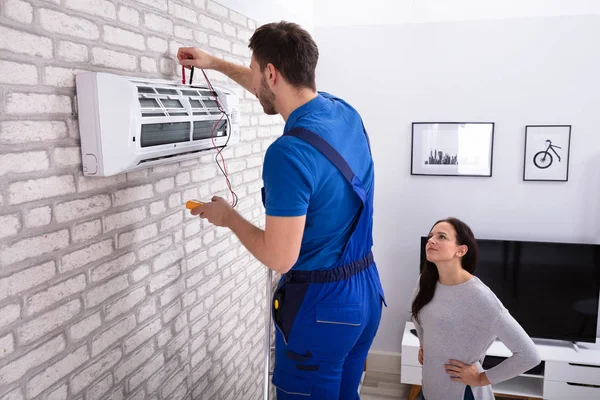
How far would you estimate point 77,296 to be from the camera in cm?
137

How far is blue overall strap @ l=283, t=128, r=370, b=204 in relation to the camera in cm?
148

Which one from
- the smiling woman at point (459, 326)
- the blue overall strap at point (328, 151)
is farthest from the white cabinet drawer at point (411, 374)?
the blue overall strap at point (328, 151)

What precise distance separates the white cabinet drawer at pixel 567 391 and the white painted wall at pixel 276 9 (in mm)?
2796

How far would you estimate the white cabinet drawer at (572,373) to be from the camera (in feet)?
10.4

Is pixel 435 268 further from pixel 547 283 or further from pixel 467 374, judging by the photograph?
pixel 547 283

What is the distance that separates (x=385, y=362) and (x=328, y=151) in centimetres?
278

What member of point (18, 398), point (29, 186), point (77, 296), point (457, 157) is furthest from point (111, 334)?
point (457, 157)

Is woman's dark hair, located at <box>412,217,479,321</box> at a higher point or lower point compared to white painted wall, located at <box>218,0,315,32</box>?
lower

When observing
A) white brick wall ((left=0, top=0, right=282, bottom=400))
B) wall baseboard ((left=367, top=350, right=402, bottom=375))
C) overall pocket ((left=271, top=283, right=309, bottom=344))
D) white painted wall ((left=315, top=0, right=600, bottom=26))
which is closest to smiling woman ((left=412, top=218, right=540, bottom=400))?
overall pocket ((left=271, top=283, right=309, bottom=344))

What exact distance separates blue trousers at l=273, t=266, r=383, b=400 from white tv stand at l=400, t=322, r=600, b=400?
5.95 feet

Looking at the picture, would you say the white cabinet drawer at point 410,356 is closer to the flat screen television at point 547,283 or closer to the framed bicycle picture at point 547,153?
the flat screen television at point 547,283

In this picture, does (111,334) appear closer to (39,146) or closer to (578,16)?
(39,146)

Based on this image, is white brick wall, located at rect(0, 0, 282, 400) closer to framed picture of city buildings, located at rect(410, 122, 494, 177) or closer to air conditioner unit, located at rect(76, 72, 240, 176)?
air conditioner unit, located at rect(76, 72, 240, 176)

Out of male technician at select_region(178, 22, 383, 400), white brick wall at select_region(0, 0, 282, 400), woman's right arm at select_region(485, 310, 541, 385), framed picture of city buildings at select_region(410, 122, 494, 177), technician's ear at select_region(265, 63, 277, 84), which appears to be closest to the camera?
white brick wall at select_region(0, 0, 282, 400)
